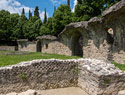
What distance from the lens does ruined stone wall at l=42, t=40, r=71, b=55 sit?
16.0m

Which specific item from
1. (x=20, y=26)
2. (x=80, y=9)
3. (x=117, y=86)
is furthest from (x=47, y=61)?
(x=20, y=26)

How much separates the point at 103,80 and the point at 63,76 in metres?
1.79

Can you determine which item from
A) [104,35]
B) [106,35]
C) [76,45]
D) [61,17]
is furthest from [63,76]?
[61,17]

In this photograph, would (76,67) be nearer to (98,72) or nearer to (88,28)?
(98,72)

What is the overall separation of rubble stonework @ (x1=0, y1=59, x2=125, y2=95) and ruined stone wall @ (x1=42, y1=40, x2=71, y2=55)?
371 inches

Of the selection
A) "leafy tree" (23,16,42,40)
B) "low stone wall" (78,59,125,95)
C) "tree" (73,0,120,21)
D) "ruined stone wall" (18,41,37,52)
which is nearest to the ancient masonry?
"tree" (73,0,120,21)

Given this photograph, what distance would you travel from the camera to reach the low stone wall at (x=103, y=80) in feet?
14.4

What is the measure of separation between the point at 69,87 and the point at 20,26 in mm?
25775

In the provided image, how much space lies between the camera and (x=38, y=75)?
17.4ft

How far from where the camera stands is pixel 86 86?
200 inches

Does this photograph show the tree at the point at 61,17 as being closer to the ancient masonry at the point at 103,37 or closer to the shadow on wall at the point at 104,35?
the ancient masonry at the point at 103,37

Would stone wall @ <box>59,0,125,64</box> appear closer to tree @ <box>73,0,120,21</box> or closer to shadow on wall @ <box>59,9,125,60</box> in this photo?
shadow on wall @ <box>59,9,125,60</box>

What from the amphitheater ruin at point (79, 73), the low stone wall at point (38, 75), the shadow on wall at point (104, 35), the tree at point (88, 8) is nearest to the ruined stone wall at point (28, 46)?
the tree at point (88, 8)

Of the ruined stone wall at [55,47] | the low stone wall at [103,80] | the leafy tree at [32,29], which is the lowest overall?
the low stone wall at [103,80]
